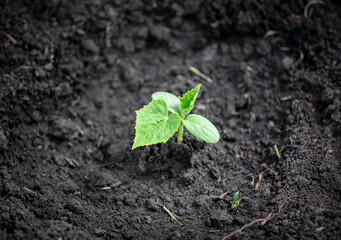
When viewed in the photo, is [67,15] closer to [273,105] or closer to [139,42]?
[139,42]

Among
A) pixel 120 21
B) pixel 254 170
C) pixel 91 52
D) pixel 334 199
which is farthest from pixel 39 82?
pixel 334 199

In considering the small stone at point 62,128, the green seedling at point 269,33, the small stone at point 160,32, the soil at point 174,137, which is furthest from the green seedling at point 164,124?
the green seedling at point 269,33

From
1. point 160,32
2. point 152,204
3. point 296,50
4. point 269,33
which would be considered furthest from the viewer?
point 160,32

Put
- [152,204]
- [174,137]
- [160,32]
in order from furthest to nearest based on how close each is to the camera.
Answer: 1. [160,32]
2. [174,137]
3. [152,204]

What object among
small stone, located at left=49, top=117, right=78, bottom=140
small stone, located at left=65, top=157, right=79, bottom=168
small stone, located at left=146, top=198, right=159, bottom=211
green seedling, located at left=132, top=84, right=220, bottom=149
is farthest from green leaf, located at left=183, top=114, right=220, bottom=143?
small stone, located at left=49, top=117, right=78, bottom=140

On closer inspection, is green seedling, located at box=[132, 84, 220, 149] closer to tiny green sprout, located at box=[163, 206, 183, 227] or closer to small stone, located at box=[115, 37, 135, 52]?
tiny green sprout, located at box=[163, 206, 183, 227]

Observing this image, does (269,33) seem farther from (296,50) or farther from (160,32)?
(160,32)

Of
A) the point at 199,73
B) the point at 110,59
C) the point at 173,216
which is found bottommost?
the point at 173,216

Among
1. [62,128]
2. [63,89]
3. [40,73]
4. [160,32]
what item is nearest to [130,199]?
[62,128]
